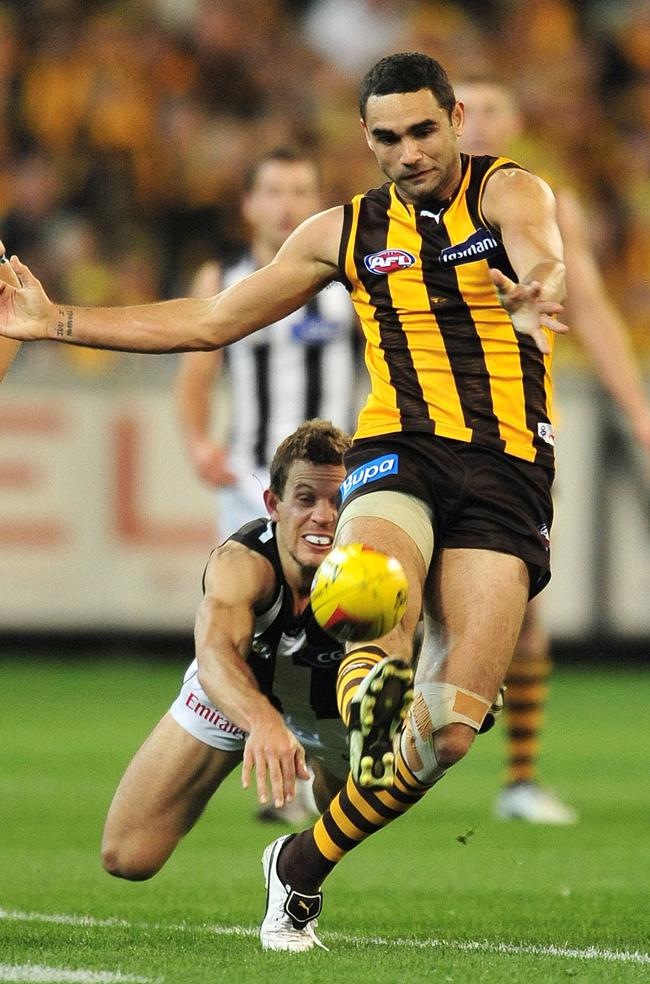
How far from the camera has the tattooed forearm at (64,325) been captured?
4.43m

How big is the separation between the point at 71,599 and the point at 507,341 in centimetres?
723

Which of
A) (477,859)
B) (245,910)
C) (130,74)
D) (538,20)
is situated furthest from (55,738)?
(538,20)

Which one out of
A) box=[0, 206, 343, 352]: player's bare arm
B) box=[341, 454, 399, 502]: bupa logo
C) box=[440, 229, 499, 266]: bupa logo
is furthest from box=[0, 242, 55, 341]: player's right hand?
box=[440, 229, 499, 266]: bupa logo

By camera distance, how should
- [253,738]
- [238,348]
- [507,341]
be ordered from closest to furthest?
[253,738]
[507,341]
[238,348]

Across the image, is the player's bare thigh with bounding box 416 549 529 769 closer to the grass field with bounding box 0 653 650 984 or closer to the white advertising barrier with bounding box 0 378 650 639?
the grass field with bounding box 0 653 650 984

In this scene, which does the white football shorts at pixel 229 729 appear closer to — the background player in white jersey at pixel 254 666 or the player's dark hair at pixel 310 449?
the background player in white jersey at pixel 254 666

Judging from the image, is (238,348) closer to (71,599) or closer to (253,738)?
(253,738)

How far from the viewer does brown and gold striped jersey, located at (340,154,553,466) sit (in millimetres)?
4383

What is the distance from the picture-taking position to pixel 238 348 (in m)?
7.32

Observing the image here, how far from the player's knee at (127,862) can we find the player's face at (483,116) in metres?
3.12

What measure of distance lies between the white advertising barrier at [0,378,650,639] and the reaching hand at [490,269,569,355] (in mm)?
7370

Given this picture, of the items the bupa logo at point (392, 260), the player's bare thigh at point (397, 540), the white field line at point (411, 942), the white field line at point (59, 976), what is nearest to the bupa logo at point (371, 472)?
the player's bare thigh at point (397, 540)

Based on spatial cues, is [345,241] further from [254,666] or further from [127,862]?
[127,862]

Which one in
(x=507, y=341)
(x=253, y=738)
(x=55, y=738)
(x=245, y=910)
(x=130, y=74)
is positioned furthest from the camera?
(x=130, y=74)
